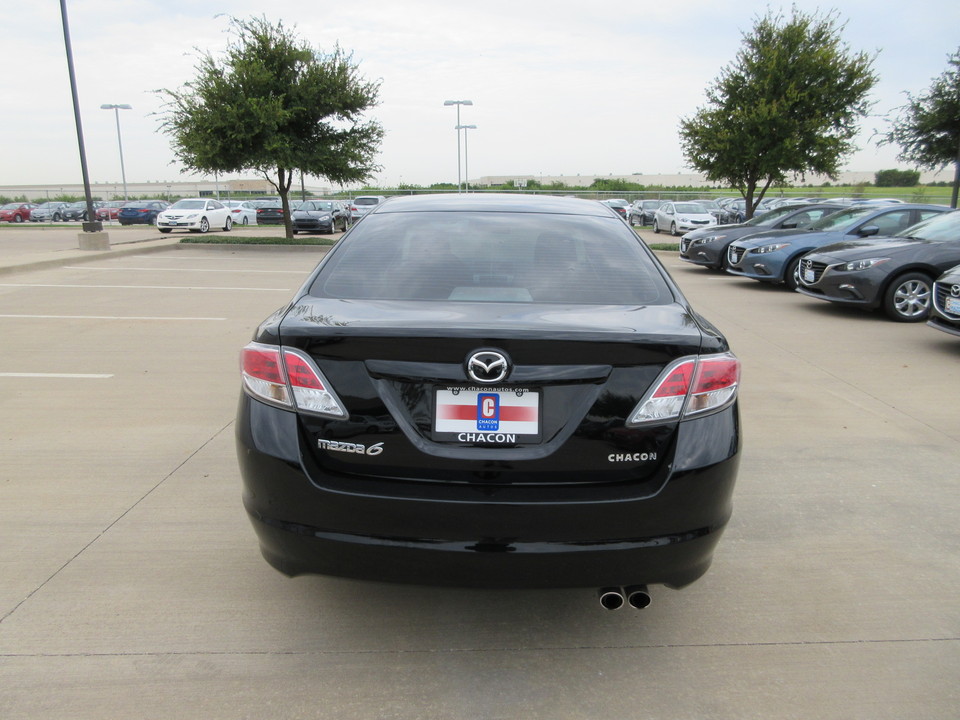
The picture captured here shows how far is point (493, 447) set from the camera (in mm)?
2461

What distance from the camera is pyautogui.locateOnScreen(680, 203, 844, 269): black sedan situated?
1575 cm

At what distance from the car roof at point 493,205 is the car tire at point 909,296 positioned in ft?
25.6

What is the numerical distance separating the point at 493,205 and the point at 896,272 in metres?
8.58

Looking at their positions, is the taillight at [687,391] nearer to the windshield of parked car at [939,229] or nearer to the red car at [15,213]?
the windshield of parked car at [939,229]

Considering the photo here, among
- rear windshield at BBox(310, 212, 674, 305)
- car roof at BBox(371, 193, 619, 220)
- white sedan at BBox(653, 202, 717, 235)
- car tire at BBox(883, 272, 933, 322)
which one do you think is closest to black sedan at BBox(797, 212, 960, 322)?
car tire at BBox(883, 272, 933, 322)

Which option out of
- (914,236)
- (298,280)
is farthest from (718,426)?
(298,280)

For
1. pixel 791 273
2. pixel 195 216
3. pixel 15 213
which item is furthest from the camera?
pixel 15 213

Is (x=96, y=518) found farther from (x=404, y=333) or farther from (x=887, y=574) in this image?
(x=887, y=574)

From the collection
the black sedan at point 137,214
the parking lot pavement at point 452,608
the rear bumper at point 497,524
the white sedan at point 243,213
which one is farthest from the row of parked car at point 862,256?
the black sedan at point 137,214

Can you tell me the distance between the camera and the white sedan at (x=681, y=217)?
30.1 meters

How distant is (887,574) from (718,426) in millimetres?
1508

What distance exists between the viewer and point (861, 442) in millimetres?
5266

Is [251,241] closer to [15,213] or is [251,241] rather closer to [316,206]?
[316,206]

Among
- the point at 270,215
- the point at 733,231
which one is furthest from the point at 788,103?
the point at 270,215
